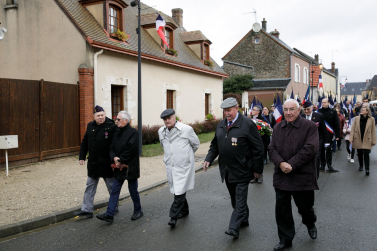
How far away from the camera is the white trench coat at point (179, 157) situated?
5.07m

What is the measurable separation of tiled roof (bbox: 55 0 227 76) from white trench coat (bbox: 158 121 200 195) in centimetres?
784

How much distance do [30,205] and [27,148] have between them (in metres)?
4.24

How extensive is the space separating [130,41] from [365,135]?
1017cm

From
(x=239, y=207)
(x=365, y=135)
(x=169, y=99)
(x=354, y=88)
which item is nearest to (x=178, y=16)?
(x=169, y=99)

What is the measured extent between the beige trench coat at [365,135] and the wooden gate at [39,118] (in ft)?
28.9

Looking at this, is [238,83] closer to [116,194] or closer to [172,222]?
[116,194]

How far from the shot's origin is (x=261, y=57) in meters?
35.7

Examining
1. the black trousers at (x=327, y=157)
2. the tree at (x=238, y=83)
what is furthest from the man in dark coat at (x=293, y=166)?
the tree at (x=238, y=83)

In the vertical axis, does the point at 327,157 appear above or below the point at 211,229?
above

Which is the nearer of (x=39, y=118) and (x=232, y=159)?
(x=232, y=159)

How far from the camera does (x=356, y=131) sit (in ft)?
Answer: 29.8

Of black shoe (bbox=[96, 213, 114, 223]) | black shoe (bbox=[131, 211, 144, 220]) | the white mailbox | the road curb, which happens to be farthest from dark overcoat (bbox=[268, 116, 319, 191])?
the white mailbox

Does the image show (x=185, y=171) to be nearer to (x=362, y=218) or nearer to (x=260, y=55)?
(x=362, y=218)

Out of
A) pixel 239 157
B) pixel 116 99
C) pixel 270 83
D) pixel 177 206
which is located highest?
pixel 270 83
